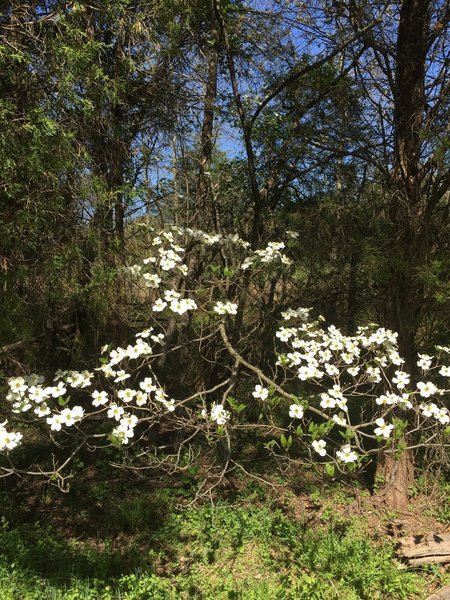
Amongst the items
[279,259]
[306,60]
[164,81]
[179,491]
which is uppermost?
[306,60]

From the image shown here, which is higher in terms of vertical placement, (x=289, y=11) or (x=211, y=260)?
(x=289, y=11)

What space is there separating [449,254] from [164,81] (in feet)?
7.69

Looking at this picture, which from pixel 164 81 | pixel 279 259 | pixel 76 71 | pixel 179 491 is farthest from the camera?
pixel 179 491

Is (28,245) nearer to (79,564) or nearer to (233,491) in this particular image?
(79,564)

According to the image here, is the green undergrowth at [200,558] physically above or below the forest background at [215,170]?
below

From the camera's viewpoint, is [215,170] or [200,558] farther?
[215,170]

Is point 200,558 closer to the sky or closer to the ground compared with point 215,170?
closer to the ground

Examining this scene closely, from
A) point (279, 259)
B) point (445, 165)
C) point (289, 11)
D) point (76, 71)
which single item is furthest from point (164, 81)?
point (445, 165)

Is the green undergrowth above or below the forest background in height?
below

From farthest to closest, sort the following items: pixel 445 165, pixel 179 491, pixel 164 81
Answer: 1. pixel 179 491
2. pixel 164 81
3. pixel 445 165

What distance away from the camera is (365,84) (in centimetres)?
393

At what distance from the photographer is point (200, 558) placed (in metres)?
3.11

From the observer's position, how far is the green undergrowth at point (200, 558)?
276 centimetres

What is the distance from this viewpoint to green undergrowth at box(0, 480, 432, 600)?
2.76 meters
